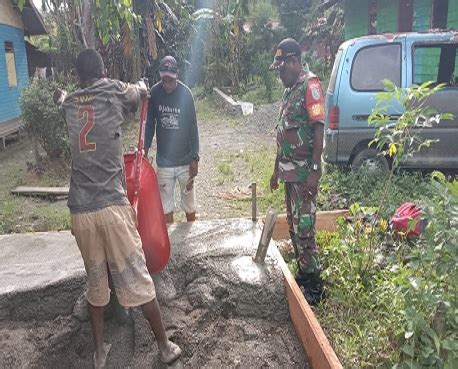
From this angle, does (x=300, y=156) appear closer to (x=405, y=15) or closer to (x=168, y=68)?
(x=168, y=68)

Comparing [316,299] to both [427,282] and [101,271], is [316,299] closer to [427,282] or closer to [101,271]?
[427,282]

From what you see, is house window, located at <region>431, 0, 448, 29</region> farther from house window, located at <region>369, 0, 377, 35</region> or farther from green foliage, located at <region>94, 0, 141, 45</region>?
green foliage, located at <region>94, 0, 141, 45</region>

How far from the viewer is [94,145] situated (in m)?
2.71

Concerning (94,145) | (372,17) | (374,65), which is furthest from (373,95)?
(372,17)

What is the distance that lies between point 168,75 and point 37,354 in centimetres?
234

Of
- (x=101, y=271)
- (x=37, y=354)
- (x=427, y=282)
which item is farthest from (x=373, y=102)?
(x=37, y=354)

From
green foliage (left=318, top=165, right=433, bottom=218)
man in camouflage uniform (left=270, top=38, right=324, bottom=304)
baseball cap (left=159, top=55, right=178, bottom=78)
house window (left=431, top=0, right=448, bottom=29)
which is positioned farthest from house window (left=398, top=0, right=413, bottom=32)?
man in camouflage uniform (left=270, top=38, right=324, bottom=304)

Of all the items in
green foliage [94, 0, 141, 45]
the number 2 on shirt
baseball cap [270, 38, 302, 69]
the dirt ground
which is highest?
green foliage [94, 0, 141, 45]

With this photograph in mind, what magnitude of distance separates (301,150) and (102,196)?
141 centimetres

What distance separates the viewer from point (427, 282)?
2367 millimetres

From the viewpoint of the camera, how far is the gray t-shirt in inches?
107

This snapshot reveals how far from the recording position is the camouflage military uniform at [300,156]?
3.20 meters

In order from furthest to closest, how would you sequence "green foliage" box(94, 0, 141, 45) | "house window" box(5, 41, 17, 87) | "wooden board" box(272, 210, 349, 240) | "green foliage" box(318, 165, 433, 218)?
"house window" box(5, 41, 17, 87)
"green foliage" box(318, 165, 433, 218)
"wooden board" box(272, 210, 349, 240)
"green foliage" box(94, 0, 141, 45)

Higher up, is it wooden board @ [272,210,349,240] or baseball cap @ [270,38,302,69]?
baseball cap @ [270,38,302,69]
